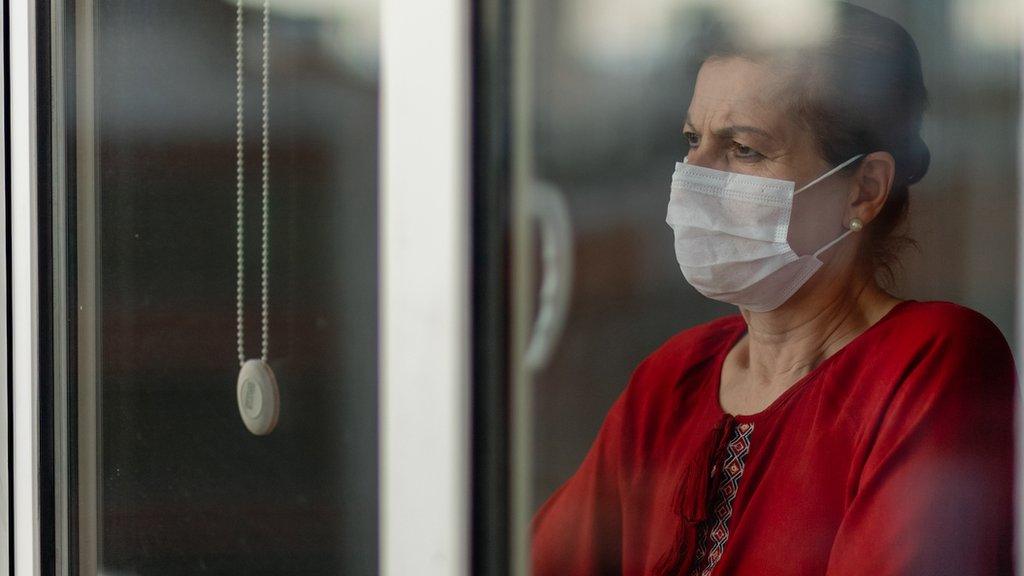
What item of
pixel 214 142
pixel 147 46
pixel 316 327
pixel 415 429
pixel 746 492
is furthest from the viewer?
pixel 147 46

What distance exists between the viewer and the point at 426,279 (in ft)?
3.03

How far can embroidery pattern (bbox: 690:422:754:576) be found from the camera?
82cm

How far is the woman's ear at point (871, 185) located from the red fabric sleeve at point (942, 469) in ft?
0.29

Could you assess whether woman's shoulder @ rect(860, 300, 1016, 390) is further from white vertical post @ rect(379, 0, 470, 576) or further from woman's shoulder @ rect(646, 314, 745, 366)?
white vertical post @ rect(379, 0, 470, 576)

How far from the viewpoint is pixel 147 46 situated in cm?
152

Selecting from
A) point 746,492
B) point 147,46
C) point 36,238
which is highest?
point 147,46

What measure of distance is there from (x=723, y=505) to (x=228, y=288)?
0.76 metres

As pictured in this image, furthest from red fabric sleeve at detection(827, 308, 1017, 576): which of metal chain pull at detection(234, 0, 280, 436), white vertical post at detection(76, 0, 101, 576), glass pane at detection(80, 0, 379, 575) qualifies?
white vertical post at detection(76, 0, 101, 576)

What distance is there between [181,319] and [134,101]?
326 mm

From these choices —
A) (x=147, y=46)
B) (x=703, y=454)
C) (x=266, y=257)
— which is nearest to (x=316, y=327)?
(x=266, y=257)

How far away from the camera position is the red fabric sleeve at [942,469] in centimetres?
68

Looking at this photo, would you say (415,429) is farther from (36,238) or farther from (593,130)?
(36,238)

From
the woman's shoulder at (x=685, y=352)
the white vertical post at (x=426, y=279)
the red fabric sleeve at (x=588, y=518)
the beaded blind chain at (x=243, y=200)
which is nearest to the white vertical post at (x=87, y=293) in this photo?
the beaded blind chain at (x=243, y=200)

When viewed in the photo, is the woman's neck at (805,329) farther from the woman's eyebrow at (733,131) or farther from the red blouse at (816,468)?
the woman's eyebrow at (733,131)
